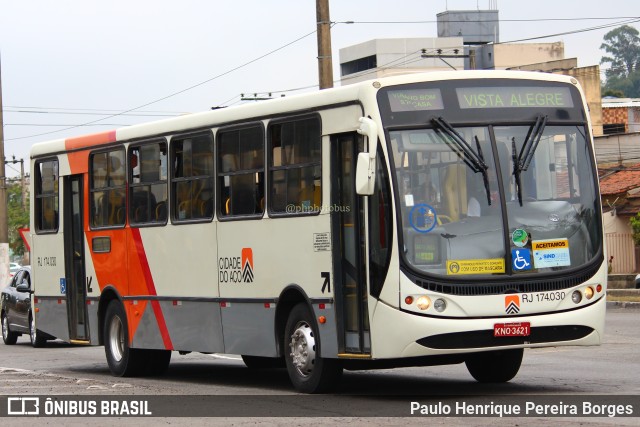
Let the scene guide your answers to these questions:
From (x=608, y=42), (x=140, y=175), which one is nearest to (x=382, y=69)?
(x=140, y=175)

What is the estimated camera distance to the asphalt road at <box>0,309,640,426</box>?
12.4 metres

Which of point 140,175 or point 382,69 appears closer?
point 140,175

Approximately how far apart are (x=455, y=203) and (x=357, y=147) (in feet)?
3.87

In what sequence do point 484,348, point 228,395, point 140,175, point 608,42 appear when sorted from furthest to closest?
point 608,42, point 140,175, point 228,395, point 484,348

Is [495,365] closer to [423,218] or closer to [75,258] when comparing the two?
[423,218]

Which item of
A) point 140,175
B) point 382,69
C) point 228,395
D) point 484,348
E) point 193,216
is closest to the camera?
point 484,348

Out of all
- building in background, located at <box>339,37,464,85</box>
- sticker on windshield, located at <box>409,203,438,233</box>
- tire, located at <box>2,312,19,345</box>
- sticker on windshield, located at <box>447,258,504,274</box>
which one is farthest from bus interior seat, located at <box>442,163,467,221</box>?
building in background, located at <box>339,37,464,85</box>

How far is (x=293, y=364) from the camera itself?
14.7m

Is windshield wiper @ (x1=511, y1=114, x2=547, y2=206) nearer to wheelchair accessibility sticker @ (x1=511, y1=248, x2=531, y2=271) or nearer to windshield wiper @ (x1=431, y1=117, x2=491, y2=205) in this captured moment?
windshield wiper @ (x1=431, y1=117, x2=491, y2=205)

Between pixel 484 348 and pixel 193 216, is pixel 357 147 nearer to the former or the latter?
pixel 484 348

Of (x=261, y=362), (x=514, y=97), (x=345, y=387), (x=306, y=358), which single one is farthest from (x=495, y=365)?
(x=261, y=362)

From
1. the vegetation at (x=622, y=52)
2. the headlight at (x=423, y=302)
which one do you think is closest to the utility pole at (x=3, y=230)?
the headlight at (x=423, y=302)

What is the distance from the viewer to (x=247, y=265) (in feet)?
51.6

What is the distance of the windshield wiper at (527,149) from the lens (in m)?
13.4
